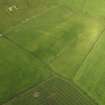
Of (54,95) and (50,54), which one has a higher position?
(50,54)

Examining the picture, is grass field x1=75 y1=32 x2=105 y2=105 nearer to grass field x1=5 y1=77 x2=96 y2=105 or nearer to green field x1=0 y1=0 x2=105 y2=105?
green field x1=0 y1=0 x2=105 y2=105

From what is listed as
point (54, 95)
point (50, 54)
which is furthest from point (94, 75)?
point (50, 54)

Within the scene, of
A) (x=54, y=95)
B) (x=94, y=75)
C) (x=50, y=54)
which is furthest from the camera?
(x=50, y=54)

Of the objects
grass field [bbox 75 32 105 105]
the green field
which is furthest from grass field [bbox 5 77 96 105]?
grass field [bbox 75 32 105 105]

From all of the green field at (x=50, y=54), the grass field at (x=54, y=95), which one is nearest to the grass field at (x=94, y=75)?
the green field at (x=50, y=54)

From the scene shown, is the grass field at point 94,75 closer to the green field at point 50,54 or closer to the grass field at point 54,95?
the green field at point 50,54

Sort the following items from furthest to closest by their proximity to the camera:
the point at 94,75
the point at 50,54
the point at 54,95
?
the point at 50,54 → the point at 94,75 → the point at 54,95

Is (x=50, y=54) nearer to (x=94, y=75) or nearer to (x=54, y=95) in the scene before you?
(x=94, y=75)

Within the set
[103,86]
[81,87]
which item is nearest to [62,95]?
[81,87]

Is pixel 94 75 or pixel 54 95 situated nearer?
pixel 54 95
